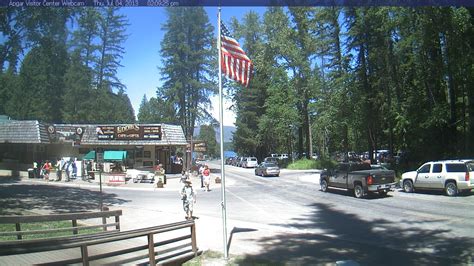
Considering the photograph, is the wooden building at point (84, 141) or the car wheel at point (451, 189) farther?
the wooden building at point (84, 141)

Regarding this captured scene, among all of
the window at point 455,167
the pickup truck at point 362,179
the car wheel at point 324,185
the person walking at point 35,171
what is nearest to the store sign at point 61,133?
the person walking at point 35,171

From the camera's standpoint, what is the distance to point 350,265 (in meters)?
4.64

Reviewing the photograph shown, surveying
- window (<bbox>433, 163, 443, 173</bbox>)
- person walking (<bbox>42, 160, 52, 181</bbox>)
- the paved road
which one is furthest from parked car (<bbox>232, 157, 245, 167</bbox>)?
window (<bbox>433, 163, 443, 173</bbox>)

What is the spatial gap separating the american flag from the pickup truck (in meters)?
12.3

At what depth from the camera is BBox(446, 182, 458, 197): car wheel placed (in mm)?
19500

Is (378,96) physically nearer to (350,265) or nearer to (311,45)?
(311,45)

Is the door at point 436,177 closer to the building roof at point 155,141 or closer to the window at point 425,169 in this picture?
the window at point 425,169

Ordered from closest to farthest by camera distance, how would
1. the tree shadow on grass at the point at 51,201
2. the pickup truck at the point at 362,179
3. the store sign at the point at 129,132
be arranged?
1. the tree shadow on grass at the point at 51,201
2. the pickup truck at the point at 362,179
3. the store sign at the point at 129,132

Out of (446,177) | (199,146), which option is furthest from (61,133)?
(446,177)

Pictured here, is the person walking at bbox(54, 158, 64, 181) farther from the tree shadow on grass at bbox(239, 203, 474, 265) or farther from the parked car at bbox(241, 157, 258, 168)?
the parked car at bbox(241, 157, 258, 168)

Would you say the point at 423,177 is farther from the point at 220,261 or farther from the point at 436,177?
the point at 220,261

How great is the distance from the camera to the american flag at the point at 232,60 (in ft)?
33.7

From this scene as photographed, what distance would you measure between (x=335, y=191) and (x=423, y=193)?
199 inches

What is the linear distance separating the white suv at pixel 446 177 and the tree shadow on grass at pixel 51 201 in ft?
53.5
